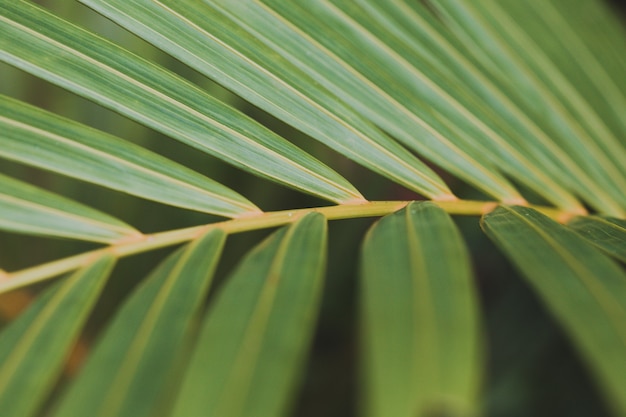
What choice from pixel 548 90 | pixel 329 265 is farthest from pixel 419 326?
pixel 329 265

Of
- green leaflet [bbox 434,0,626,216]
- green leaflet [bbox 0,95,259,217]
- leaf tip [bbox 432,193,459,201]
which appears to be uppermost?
green leaflet [bbox 434,0,626,216]

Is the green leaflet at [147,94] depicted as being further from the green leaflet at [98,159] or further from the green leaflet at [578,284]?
the green leaflet at [578,284]

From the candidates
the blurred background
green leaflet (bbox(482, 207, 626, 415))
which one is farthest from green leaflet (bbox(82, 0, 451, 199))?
the blurred background

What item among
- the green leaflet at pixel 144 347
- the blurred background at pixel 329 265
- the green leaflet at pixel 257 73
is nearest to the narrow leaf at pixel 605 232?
the green leaflet at pixel 257 73

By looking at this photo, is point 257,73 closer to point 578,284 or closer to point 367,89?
point 367,89

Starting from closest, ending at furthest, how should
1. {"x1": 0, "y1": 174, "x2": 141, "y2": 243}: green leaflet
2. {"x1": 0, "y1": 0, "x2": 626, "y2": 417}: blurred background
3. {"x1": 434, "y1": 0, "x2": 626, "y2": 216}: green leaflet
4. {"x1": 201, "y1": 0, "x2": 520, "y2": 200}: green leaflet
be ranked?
{"x1": 0, "y1": 174, "x2": 141, "y2": 243}: green leaflet, {"x1": 201, "y1": 0, "x2": 520, "y2": 200}: green leaflet, {"x1": 434, "y1": 0, "x2": 626, "y2": 216}: green leaflet, {"x1": 0, "y1": 0, "x2": 626, "y2": 417}: blurred background

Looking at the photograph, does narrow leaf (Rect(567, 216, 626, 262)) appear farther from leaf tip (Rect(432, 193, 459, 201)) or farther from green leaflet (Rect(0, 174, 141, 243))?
green leaflet (Rect(0, 174, 141, 243))
